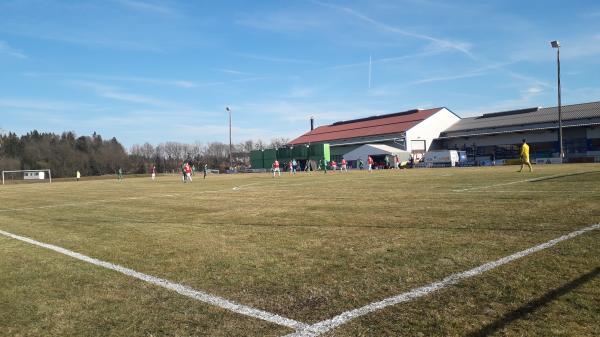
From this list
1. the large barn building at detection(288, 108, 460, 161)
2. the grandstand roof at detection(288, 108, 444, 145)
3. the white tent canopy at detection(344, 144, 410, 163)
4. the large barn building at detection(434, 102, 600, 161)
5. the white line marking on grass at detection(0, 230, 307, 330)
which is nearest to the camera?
the white line marking on grass at detection(0, 230, 307, 330)

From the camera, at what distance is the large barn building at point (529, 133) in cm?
6184

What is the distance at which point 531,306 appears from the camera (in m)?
3.97

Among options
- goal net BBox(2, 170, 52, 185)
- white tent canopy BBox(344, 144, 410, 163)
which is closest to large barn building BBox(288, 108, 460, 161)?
white tent canopy BBox(344, 144, 410, 163)

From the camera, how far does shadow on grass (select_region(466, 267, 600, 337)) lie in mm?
3559

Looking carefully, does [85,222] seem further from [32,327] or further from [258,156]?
[258,156]

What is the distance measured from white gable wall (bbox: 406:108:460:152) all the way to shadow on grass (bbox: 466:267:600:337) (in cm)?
7677

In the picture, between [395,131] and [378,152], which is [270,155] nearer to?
[395,131]

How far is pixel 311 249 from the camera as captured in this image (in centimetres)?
693

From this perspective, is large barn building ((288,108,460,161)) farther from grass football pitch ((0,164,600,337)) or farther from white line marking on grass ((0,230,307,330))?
white line marking on grass ((0,230,307,330))

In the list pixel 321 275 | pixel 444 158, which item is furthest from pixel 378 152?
pixel 321 275

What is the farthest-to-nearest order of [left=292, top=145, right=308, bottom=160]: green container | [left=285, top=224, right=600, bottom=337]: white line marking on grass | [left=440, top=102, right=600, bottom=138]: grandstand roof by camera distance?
[left=292, top=145, right=308, bottom=160]: green container, [left=440, top=102, right=600, bottom=138]: grandstand roof, [left=285, top=224, right=600, bottom=337]: white line marking on grass

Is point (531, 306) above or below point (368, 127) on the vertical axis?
below

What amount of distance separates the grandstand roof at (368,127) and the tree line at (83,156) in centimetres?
2415

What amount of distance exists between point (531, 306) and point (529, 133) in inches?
2871
